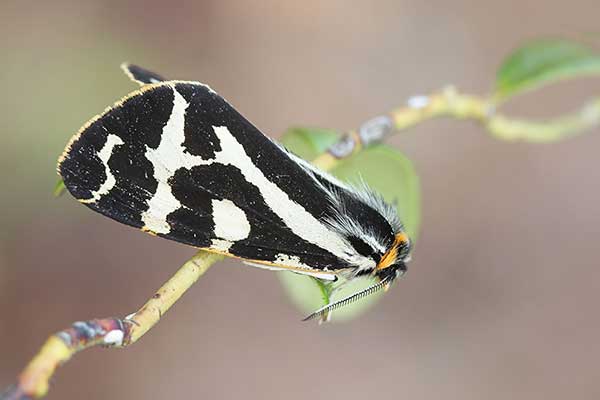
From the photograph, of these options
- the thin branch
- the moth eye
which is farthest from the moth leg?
the thin branch

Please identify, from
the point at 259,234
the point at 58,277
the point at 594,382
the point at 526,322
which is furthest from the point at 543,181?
the point at 259,234

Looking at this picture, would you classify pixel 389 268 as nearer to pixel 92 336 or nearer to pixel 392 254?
pixel 392 254

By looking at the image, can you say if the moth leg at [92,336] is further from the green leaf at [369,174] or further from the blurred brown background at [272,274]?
the blurred brown background at [272,274]

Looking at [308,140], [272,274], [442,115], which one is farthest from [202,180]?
[272,274]

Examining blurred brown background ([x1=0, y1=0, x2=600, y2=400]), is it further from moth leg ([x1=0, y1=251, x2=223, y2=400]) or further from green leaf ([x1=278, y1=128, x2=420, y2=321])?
moth leg ([x1=0, y1=251, x2=223, y2=400])

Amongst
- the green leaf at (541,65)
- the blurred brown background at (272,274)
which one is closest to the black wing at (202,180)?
the green leaf at (541,65)

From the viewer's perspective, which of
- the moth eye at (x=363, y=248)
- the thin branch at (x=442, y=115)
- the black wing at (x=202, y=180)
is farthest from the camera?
the thin branch at (x=442, y=115)
